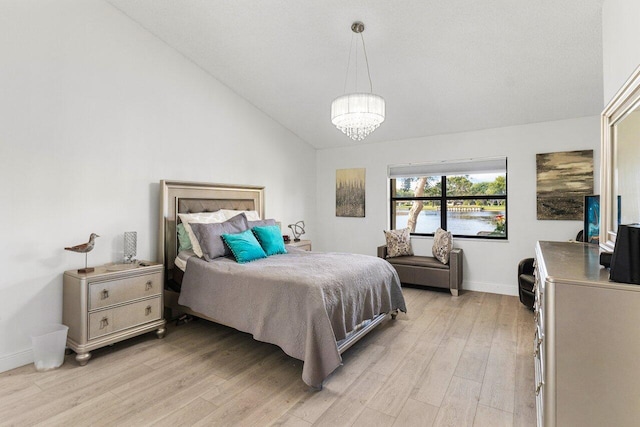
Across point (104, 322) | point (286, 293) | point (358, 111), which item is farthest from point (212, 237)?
point (358, 111)

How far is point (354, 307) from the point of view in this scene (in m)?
2.63

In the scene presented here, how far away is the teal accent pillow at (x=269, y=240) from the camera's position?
3.55m

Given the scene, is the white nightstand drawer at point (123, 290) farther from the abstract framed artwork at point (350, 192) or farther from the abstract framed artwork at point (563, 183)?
the abstract framed artwork at point (563, 183)

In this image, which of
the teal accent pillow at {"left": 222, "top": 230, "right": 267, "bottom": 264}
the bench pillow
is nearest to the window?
the bench pillow

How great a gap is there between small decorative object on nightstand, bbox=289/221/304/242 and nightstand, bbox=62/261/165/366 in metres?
2.36

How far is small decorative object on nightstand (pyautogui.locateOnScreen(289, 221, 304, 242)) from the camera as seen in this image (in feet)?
16.9

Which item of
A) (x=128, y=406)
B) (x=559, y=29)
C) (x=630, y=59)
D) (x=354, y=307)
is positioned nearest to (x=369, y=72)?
(x=559, y=29)

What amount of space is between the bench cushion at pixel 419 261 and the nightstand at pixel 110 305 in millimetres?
3142

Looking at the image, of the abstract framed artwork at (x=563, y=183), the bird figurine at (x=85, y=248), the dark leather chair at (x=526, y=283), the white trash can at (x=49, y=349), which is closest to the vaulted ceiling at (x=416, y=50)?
the abstract framed artwork at (x=563, y=183)

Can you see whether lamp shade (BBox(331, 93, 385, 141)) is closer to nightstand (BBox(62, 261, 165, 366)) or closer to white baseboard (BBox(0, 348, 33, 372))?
nightstand (BBox(62, 261, 165, 366))

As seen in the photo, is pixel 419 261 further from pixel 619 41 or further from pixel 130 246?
pixel 130 246

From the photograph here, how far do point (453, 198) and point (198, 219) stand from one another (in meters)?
3.67

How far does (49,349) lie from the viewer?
244 centimetres

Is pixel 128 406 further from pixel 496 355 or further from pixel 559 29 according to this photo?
pixel 559 29
